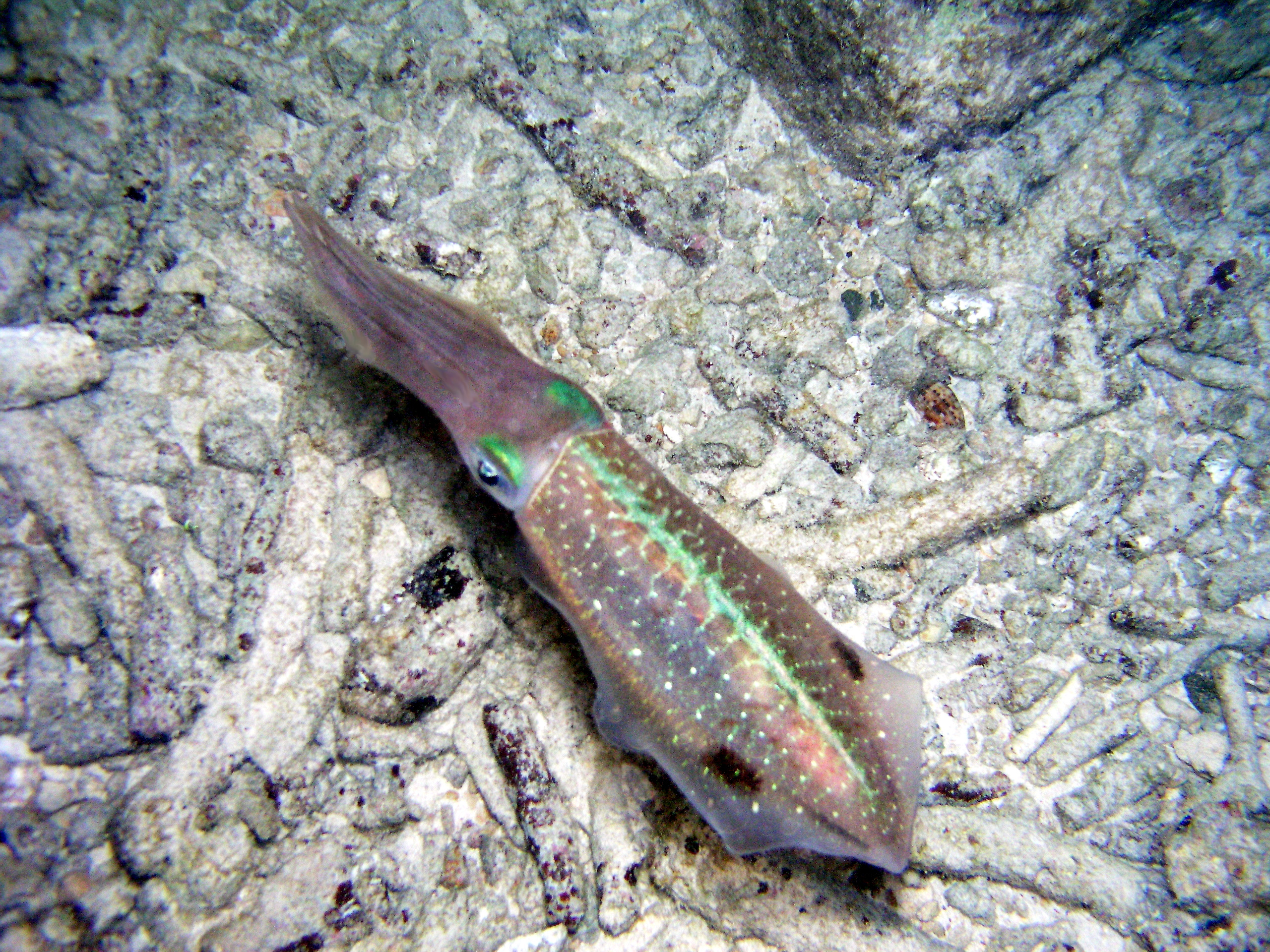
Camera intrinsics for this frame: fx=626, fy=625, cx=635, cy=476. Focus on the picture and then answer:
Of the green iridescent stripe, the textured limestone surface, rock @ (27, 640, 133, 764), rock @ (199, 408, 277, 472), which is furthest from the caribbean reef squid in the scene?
rock @ (27, 640, 133, 764)

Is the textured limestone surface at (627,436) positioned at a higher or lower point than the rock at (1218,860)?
higher

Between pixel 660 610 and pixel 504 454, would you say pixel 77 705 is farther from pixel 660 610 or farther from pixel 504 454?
pixel 660 610

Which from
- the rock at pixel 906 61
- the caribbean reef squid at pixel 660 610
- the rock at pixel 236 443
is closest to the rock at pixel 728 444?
the caribbean reef squid at pixel 660 610

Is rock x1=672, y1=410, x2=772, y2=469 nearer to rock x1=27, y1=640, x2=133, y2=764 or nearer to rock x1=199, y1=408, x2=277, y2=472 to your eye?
rock x1=199, y1=408, x2=277, y2=472

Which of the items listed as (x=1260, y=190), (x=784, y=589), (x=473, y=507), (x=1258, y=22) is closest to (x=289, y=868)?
(x=473, y=507)

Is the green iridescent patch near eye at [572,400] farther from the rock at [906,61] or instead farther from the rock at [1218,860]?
the rock at [1218,860]

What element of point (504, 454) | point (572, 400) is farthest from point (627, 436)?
point (504, 454)

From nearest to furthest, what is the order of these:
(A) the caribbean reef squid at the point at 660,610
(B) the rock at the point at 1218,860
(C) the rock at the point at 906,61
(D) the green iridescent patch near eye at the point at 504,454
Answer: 1. (A) the caribbean reef squid at the point at 660,610
2. (D) the green iridescent patch near eye at the point at 504,454
3. (B) the rock at the point at 1218,860
4. (C) the rock at the point at 906,61
